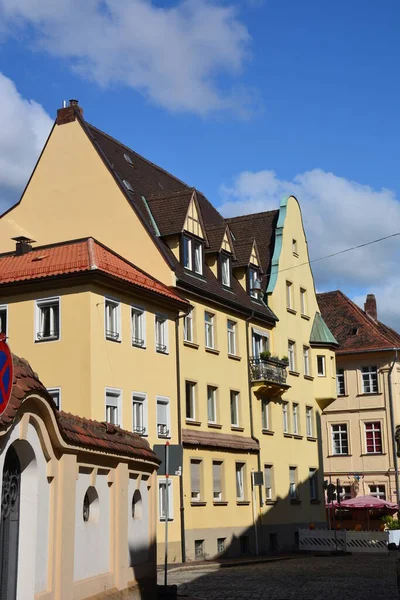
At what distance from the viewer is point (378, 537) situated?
132 feet

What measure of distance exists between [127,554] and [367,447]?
43973 mm

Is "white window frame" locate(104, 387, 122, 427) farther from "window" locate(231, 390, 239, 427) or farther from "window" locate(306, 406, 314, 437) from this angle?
"window" locate(306, 406, 314, 437)

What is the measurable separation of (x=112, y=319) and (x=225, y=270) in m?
9.92

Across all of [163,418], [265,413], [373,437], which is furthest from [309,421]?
[163,418]

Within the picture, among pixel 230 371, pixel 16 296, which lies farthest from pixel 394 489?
pixel 16 296

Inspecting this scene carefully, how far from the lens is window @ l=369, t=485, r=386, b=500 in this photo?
55.5 m

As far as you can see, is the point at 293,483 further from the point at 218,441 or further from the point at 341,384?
the point at 341,384

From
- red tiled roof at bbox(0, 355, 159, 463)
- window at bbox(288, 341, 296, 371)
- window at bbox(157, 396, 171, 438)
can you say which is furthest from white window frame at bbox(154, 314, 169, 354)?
red tiled roof at bbox(0, 355, 159, 463)

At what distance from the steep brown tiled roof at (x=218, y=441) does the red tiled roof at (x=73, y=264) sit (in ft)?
16.3

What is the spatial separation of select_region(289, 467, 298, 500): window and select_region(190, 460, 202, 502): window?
370 inches

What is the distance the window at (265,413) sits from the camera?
135ft

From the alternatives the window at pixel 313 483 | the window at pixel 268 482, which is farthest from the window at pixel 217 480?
the window at pixel 313 483

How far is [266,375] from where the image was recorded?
40188mm

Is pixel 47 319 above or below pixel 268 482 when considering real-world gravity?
above
